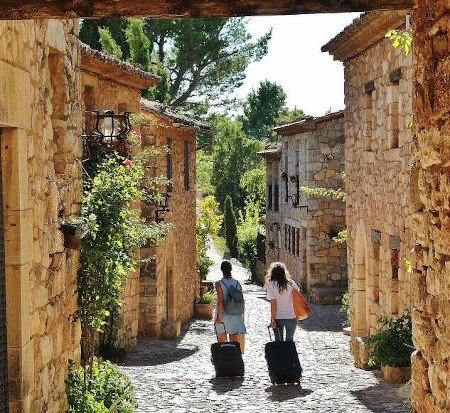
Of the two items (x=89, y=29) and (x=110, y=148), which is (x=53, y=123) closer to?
(x=110, y=148)

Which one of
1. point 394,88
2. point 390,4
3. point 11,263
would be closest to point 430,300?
point 390,4

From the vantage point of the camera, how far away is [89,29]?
2888cm

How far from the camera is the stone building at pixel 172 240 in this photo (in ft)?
62.4

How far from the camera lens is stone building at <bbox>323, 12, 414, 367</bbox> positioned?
1281 centimetres

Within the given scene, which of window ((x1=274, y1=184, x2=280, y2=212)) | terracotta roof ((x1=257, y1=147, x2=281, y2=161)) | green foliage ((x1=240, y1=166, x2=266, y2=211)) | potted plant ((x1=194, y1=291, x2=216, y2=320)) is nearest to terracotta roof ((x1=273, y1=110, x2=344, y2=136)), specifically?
potted plant ((x1=194, y1=291, x2=216, y2=320))

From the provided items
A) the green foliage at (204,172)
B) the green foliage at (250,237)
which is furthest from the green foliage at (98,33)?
the green foliage at (204,172)

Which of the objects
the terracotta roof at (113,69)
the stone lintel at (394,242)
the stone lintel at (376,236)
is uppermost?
the terracotta roof at (113,69)

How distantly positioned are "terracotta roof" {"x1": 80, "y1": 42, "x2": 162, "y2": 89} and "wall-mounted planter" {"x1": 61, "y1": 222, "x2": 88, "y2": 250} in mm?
5478

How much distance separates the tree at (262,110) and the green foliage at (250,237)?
3046 centimetres

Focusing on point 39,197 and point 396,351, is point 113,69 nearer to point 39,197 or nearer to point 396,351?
point 396,351

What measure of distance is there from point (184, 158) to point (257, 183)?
2445cm

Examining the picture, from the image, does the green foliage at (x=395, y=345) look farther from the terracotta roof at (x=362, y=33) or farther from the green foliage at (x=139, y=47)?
the green foliage at (x=139, y=47)

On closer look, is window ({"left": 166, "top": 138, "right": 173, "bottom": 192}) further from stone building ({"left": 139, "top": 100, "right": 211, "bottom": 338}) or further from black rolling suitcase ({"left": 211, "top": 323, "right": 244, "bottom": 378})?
black rolling suitcase ({"left": 211, "top": 323, "right": 244, "bottom": 378})

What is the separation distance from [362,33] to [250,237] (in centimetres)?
2876
